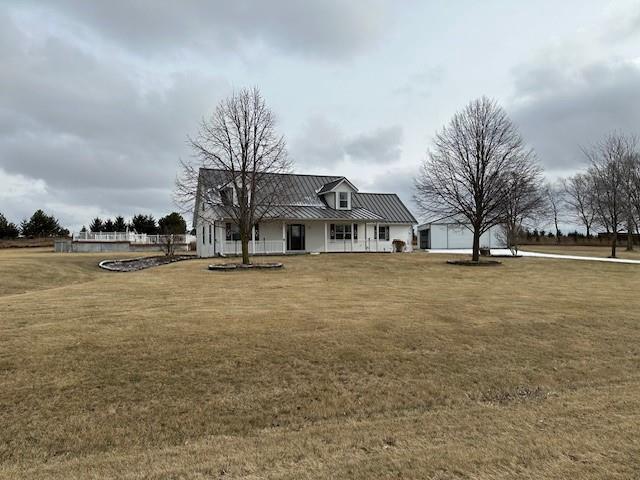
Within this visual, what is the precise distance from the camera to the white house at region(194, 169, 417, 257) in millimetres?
30453

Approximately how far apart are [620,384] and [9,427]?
8.05 metres

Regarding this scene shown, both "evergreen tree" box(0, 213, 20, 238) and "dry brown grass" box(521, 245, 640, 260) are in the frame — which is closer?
"dry brown grass" box(521, 245, 640, 260)

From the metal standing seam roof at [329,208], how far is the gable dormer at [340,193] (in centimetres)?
26

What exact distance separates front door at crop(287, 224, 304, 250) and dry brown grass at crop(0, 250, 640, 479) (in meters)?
20.9

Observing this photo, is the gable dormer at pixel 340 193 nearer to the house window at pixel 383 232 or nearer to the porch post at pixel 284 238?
the house window at pixel 383 232

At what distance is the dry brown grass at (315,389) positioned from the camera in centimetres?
424

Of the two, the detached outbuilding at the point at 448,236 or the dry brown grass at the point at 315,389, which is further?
the detached outbuilding at the point at 448,236

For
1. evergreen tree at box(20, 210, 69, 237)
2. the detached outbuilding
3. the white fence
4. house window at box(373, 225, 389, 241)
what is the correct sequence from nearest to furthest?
1. house window at box(373, 225, 389, 241)
2. the white fence
3. the detached outbuilding
4. evergreen tree at box(20, 210, 69, 237)

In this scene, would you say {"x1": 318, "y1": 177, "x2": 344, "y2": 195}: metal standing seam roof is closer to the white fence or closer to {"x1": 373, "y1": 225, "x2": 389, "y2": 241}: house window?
{"x1": 373, "y1": 225, "x2": 389, "y2": 241}: house window

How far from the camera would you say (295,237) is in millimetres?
33094

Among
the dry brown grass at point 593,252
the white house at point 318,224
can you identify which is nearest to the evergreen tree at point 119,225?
the white house at point 318,224

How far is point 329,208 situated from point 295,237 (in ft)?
12.4

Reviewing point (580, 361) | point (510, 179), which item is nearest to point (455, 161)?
point (510, 179)

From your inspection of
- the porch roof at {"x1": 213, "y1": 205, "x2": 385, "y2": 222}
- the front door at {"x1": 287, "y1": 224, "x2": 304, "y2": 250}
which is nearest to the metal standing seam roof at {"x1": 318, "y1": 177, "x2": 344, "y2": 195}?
the porch roof at {"x1": 213, "y1": 205, "x2": 385, "y2": 222}
